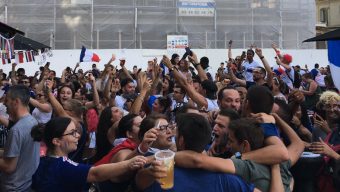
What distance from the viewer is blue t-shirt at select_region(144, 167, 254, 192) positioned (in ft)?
8.32

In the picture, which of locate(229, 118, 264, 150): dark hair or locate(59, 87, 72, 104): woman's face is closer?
locate(229, 118, 264, 150): dark hair

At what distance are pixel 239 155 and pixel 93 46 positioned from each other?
19662 mm

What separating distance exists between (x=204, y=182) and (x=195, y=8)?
20.3 meters

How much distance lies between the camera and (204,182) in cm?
254

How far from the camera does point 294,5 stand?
23719 millimetres

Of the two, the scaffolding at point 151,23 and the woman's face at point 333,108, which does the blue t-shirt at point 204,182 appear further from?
the scaffolding at point 151,23

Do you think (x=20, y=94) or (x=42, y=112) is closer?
(x=20, y=94)

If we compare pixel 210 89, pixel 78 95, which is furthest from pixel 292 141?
pixel 78 95

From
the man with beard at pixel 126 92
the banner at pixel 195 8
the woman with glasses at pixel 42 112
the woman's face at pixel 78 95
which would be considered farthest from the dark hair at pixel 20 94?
the banner at pixel 195 8

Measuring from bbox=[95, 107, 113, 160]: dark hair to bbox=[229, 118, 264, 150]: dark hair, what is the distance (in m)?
1.86

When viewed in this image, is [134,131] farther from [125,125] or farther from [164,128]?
[164,128]

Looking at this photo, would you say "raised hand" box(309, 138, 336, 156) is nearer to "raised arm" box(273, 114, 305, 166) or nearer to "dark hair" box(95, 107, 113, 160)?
"raised arm" box(273, 114, 305, 166)

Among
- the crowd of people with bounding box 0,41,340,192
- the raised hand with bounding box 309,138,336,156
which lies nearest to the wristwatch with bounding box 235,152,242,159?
the crowd of people with bounding box 0,41,340,192

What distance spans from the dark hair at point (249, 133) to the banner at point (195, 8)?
19.8m
